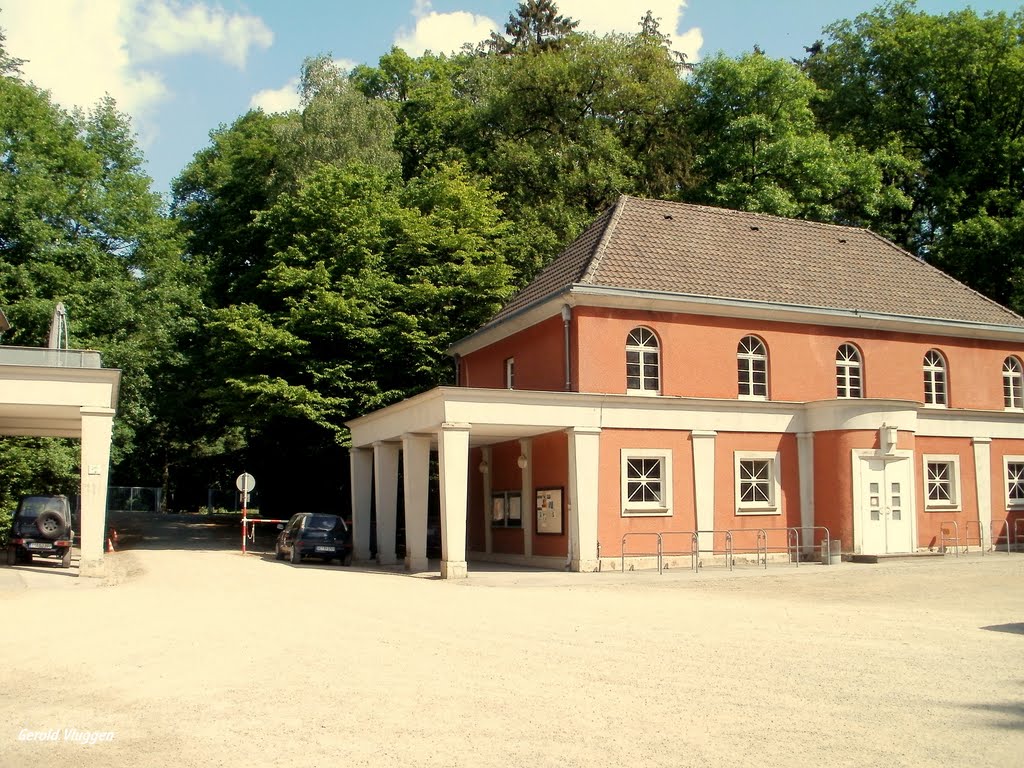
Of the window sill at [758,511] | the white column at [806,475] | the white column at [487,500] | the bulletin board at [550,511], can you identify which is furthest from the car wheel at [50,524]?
the white column at [806,475]

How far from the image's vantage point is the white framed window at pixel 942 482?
28.4 metres

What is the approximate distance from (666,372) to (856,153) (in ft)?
68.4

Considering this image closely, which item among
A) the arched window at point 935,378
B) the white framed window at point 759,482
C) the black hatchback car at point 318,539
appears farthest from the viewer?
the arched window at point 935,378

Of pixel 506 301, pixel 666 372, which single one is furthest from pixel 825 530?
pixel 506 301

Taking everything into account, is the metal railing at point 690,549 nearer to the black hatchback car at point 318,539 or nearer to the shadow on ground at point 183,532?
the black hatchback car at point 318,539

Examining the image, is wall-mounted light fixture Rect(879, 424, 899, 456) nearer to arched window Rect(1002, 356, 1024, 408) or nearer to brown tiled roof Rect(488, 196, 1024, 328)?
brown tiled roof Rect(488, 196, 1024, 328)

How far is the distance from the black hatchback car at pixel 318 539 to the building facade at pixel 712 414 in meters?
Result: 1.21

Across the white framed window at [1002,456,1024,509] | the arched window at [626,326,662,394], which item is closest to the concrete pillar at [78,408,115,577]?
the arched window at [626,326,662,394]

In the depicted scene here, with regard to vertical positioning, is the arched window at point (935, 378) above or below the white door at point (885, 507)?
above

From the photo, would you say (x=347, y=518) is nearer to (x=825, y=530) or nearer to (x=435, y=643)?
(x=825, y=530)

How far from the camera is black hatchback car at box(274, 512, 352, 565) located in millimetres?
28172

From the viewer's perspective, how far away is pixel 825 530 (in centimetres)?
2572

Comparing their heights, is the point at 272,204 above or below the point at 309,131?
below

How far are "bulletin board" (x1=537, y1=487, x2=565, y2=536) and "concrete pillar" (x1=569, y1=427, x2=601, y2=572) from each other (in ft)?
3.86
